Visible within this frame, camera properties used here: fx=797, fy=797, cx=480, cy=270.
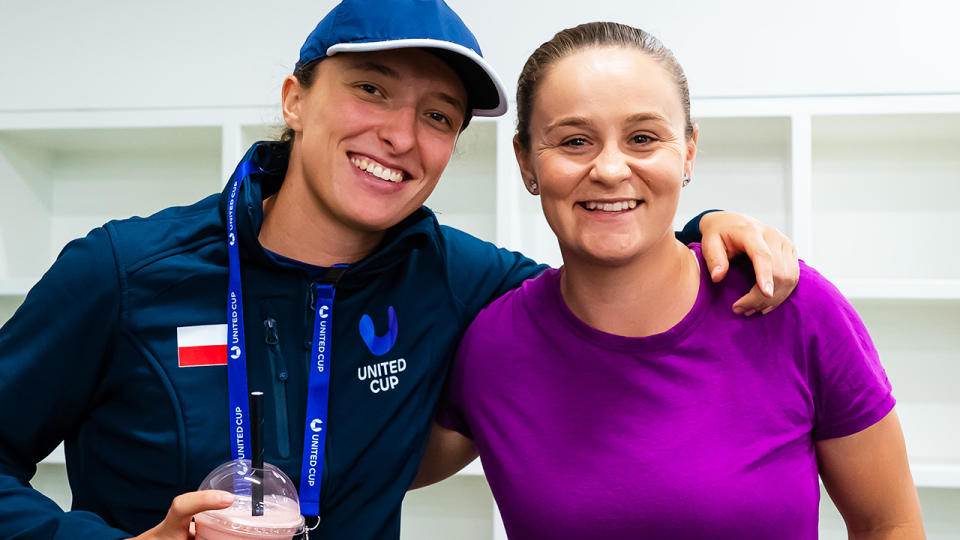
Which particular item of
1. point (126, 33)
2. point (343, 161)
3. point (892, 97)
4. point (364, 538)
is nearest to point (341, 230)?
point (343, 161)

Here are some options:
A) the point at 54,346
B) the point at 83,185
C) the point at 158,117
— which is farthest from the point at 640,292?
the point at 83,185

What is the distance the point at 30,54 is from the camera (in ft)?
9.80

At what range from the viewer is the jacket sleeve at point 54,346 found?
47.5 inches

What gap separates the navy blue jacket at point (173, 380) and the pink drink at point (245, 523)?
27 centimetres

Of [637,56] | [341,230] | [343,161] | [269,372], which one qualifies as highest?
[637,56]

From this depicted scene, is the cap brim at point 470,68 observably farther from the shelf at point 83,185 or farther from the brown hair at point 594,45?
the shelf at point 83,185

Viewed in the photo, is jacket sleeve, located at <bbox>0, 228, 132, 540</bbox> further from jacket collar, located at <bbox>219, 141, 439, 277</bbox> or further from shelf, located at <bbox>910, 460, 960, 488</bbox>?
shelf, located at <bbox>910, 460, 960, 488</bbox>

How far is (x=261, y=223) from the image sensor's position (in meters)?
1.37

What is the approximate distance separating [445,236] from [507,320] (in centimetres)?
26

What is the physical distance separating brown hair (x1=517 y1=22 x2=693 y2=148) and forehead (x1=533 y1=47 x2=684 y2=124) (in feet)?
0.05

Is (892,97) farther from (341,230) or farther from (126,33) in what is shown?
(126,33)

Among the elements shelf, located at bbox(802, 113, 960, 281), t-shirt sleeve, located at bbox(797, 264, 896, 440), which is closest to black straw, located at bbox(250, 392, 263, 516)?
t-shirt sleeve, located at bbox(797, 264, 896, 440)

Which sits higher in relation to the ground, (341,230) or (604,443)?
(341,230)

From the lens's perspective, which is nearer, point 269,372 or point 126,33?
point 269,372
